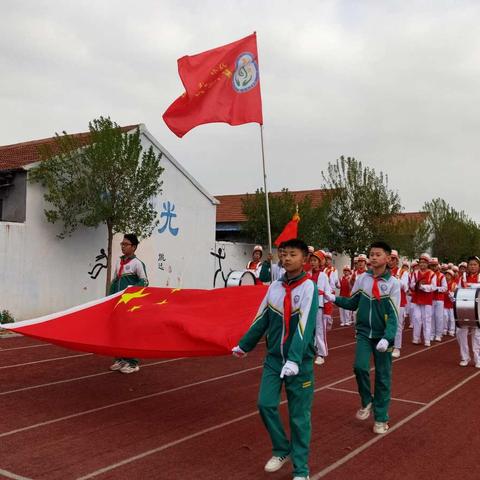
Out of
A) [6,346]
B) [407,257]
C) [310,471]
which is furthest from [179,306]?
[407,257]

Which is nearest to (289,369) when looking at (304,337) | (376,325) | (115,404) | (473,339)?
(304,337)

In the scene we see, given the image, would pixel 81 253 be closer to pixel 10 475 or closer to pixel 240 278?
pixel 240 278

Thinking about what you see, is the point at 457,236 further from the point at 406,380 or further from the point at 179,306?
the point at 179,306

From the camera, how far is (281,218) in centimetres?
2669

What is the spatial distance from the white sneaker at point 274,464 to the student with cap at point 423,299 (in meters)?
9.66

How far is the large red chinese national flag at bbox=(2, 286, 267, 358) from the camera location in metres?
6.59

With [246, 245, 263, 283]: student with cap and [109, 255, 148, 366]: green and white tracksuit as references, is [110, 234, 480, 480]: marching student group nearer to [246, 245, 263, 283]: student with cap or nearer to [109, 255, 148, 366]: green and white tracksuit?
[109, 255, 148, 366]: green and white tracksuit

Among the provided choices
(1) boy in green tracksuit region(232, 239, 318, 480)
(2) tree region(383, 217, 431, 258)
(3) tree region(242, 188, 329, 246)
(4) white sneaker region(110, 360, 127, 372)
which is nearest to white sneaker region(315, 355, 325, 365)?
(4) white sneaker region(110, 360, 127, 372)

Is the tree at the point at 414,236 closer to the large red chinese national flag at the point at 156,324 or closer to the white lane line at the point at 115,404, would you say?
the white lane line at the point at 115,404

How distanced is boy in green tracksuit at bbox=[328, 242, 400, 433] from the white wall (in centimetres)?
1157

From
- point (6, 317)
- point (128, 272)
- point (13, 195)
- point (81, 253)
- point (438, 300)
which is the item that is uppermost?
point (13, 195)

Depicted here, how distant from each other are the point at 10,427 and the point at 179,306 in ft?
7.89

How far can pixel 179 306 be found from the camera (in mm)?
→ 7477

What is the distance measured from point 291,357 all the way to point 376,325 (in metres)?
2.15
